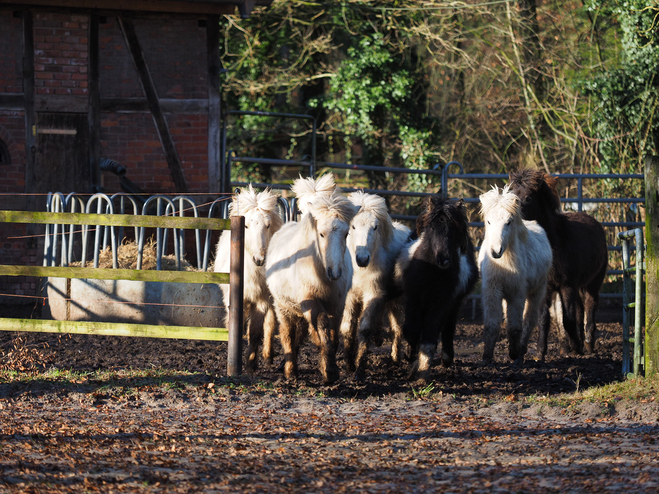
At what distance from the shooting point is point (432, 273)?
616cm

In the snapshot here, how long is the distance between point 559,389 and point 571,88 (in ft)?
38.1

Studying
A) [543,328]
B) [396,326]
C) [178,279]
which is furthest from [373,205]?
[543,328]

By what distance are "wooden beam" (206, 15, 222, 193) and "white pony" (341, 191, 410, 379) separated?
5.07 m

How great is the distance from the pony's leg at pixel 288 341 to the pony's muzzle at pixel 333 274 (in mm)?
787

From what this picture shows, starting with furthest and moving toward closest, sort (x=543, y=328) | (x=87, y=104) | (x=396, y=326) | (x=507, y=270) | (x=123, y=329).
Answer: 1. (x=87, y=104)
2. (x=543, y=328)
3. (x=396, y=326)
4. (x=507, y=270)
5. (x=123, y=329)

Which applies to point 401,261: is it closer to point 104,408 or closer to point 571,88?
point 104,408

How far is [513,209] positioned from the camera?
6.85 metres

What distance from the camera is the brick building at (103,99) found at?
10430 mm

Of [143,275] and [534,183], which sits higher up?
[534,183]

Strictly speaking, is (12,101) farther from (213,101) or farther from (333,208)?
(333,208)

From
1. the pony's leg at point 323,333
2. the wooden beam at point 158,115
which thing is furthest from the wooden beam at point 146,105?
the pony's leg at point 323,333

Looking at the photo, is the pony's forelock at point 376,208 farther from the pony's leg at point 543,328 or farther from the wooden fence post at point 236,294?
the pony's leg at point 543,328

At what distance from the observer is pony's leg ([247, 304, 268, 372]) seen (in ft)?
21.5

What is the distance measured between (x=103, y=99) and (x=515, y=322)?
285 inches
